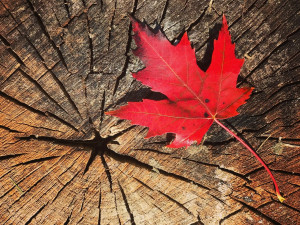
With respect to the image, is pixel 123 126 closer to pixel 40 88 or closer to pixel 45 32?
pixel 40 88

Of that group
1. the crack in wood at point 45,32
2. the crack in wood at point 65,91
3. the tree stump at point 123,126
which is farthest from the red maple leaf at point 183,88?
the crack in wood at point 45,32

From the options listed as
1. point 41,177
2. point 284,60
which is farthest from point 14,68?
point 284,60

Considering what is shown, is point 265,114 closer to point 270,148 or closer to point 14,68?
point 270,148

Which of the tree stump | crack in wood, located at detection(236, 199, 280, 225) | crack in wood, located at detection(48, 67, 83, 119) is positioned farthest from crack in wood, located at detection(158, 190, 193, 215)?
crack in wood, located at detection(48, 67, 83, 119)

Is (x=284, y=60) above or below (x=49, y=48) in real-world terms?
below

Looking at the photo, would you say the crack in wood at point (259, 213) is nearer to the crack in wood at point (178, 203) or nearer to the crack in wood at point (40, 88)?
the crack in wood at point (178, 203)

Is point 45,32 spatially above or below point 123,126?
above

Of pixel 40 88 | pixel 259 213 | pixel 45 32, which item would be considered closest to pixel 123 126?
pixel 40 88
